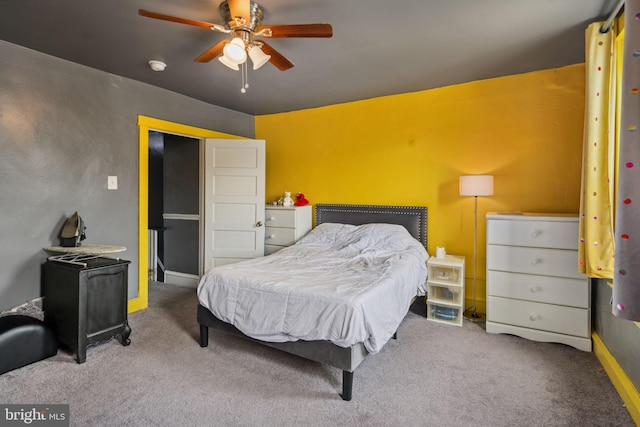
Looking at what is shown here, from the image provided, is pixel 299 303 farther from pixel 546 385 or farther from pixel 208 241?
pixel 208 241

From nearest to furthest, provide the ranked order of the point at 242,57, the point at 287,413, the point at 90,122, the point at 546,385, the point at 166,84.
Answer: the point at 287,413
the point at 242,57
the point at 546,385
the point at 90,122
the point at 166,84

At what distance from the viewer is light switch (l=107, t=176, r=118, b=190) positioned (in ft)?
10.3

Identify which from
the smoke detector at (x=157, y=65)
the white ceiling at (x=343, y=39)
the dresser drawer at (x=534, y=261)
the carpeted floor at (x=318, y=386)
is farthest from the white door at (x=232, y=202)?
the dresser drawer at (x=534, y=261)

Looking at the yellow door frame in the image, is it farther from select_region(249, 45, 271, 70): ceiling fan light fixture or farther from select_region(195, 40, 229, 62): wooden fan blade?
select_region(249, 45, 271, 70): ceiling fan light fixture

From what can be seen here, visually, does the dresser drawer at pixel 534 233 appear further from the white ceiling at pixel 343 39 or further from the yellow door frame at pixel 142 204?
the yellow door frame at pixel 142 204

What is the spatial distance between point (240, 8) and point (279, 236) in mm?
2753

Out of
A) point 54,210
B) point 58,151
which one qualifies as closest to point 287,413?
point 54,210

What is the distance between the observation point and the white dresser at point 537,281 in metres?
2.51

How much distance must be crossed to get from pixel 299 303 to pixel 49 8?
242 centimetres

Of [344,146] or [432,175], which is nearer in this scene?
[432,175]

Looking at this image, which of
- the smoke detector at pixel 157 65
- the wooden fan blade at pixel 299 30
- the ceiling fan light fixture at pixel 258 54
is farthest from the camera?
the smoke detector at pixel 157 65

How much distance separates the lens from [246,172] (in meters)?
4.06

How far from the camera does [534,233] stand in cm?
264

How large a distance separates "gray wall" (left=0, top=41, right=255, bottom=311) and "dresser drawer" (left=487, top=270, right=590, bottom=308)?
3506 mm
